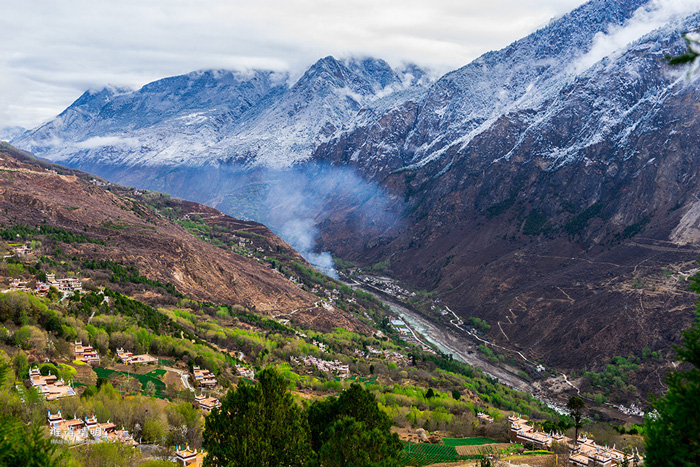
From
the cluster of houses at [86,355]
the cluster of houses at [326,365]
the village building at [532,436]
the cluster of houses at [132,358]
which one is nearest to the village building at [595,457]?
the village building at [532,436]

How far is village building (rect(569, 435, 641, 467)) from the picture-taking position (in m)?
32.8

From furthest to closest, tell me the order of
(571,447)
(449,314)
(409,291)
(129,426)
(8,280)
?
(409,291) → (449,314) → (8,280) → (571,447) → (129,426)

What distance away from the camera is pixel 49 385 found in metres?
33.2

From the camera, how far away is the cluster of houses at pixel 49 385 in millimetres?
31141

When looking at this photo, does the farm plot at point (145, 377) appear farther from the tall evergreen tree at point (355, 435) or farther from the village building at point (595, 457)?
the village building at point (595, 457)

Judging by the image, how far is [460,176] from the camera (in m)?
178

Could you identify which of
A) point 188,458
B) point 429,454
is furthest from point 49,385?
point 429,454

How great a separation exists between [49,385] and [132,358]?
1202cm

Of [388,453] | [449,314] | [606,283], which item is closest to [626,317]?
[606,283]

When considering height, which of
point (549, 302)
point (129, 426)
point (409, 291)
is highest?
point (129, 426)

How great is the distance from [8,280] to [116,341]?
545 inches

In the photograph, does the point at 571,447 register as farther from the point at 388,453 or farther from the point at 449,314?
the point at 449,314

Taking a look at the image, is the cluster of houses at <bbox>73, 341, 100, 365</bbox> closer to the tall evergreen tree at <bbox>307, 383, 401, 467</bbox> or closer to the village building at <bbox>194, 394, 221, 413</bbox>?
the village building at <bbox>194, 394, 221, 413</bbox>

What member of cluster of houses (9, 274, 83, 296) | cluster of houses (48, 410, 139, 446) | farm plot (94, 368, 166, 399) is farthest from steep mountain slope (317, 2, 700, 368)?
cluster of houses (48, 410, 139, 446)
